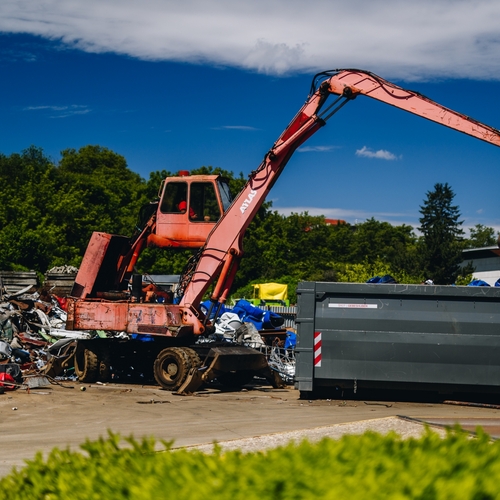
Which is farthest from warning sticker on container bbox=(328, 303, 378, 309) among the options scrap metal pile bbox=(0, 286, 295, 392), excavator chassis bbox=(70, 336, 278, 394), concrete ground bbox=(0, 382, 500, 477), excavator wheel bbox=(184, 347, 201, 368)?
scrap metal pile bbox=(0, 286, 295, 392)

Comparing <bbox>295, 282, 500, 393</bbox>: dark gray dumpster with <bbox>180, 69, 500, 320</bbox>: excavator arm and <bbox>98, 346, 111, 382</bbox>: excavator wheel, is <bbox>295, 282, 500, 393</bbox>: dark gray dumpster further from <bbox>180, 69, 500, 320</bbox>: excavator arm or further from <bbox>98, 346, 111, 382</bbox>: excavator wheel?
<bbox>98, 346, 111, 382</bbox>: excavator wheel

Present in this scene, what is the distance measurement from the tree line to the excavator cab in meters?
26.1

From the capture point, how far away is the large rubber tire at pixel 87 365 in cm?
1694

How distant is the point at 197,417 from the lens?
1154 cm

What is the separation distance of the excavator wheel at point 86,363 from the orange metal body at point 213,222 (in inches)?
32.1

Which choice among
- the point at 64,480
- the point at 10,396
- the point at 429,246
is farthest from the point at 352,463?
the point at 429,246

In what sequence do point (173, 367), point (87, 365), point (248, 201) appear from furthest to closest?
point (87, 365) < point (248, 201) < point (173, 367)

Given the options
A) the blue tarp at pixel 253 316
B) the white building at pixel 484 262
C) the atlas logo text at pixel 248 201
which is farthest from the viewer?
the white building at pixel 484 262

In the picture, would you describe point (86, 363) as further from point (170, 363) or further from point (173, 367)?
point (173, 367)

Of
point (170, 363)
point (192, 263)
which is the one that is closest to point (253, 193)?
point (192, 263)

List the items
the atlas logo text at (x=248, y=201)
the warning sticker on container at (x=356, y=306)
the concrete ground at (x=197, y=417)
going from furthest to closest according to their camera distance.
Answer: the atlas logo text at (x=248, y=201) < the warning sticker on container at (x=356, y=306) < the concrete ground at (x=197, y=417)

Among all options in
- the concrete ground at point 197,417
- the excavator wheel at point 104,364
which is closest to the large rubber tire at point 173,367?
the concrete ground at point 197,417

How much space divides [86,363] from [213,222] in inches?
163

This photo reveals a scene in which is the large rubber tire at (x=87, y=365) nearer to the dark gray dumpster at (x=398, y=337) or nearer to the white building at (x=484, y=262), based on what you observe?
the dark gray dumpster at (x=398, y=337)
